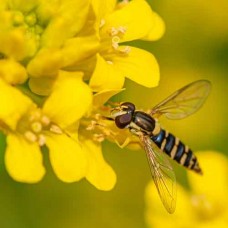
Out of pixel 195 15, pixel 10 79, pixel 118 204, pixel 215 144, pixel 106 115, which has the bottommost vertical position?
pixel 118 204

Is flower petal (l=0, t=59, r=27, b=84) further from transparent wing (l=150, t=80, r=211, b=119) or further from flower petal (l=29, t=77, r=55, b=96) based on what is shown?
transparent wing (l=150, t=80, r=211, b=119)

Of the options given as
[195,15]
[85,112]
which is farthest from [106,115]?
[195,15]

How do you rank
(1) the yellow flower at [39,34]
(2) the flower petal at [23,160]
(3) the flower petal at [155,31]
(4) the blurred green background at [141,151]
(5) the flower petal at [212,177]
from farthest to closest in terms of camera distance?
1. (4) the blurred green background at [141,151]
2. (5) the flower petal at [212,177]
3. (3) the flower petal at [155,31]
4. (1) the yellow flower at [39,34]
5. (2) the flower petal at [23,160]

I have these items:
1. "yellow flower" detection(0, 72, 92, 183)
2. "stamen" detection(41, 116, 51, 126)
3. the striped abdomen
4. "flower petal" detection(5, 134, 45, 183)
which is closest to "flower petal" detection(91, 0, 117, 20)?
"yellow flower" detection(0, 72, 92, 183)

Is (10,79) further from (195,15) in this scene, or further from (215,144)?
(195,15)

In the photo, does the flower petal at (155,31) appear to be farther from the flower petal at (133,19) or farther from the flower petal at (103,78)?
the flower petal at (103,78)

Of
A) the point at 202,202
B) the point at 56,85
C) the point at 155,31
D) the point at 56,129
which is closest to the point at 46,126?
the point at 56,129

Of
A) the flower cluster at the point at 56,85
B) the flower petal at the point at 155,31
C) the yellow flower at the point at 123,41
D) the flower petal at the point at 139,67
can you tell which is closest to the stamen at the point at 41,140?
the flower cluster at the point at 56,85
